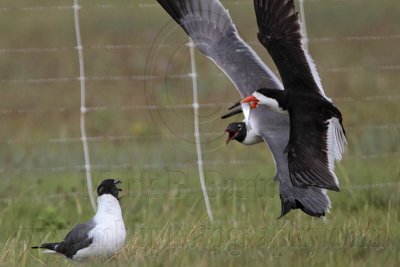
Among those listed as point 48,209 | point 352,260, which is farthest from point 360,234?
point 48,209

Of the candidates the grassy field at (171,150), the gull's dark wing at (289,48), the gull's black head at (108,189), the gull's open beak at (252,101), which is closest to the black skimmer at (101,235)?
the gull's black head at (108,189)

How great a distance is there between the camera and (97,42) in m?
17.3

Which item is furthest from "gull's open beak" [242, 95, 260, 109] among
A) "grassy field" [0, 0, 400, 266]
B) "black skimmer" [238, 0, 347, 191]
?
"grassy field" [0, 0, 400, 266]

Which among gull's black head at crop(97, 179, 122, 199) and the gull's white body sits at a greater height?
gull's black head at crop(97, 179, 122, 199)

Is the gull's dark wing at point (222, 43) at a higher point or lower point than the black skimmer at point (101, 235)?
higher

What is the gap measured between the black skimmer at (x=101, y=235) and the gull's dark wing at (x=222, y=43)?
149 centimetres

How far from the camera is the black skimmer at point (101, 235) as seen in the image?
7.59 metres

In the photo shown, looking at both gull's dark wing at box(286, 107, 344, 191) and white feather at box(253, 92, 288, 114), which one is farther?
white feather at box(253, 92, 288, 114)

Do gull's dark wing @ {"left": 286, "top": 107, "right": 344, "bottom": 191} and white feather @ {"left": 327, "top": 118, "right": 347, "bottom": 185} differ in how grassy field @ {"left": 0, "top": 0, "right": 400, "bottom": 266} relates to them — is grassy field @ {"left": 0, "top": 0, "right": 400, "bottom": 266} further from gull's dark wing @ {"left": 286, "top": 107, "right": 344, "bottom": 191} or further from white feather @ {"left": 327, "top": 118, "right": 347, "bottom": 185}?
white feather @ {"left": 327, "top": 118, "right": 347, "bottom": 185}

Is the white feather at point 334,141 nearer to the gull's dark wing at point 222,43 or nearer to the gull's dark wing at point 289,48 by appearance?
the gull's dark wing at point 289,48

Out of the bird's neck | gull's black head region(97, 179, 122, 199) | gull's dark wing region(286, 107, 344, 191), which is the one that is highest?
gull's dark wing region(286, 107, 344, 191)

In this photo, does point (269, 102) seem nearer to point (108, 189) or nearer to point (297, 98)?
point (297, 98)

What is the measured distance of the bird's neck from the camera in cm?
780

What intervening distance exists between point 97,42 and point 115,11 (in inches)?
57.3
